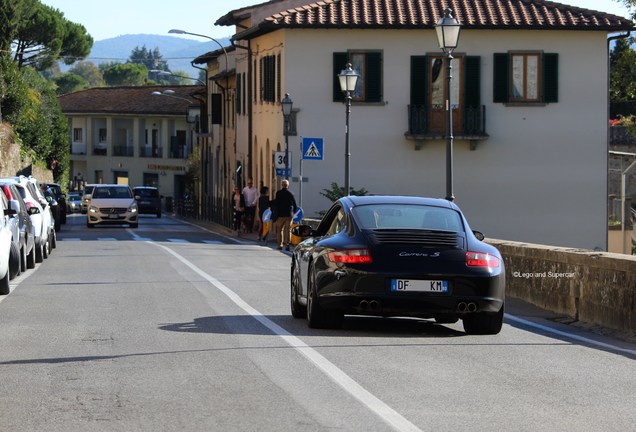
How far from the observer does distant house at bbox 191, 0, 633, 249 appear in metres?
46.3

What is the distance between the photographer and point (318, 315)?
13.9 meters

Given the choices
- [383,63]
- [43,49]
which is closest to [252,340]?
[383,63]

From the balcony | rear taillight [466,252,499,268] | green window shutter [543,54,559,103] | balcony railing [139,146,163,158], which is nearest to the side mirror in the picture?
rear taillight [466,252,499,268]

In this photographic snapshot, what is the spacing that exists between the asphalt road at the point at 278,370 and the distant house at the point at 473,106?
28.2 metres

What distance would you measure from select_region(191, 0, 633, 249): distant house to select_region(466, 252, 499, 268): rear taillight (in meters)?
32.6

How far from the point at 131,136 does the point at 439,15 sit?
2774 inches

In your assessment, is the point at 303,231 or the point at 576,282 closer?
the point at 303,231

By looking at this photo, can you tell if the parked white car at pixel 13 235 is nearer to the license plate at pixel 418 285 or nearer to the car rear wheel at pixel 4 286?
the car rear wheel at pixel 4 286

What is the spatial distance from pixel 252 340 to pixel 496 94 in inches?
1375

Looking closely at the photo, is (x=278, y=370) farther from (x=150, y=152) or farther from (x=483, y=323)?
(x=150, y=152)

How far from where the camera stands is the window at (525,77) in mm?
46781

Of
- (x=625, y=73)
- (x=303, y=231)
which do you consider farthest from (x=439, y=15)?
(x=303, y=231)

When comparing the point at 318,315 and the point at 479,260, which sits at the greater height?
the point at 479,260

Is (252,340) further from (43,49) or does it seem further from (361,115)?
(43,49)
